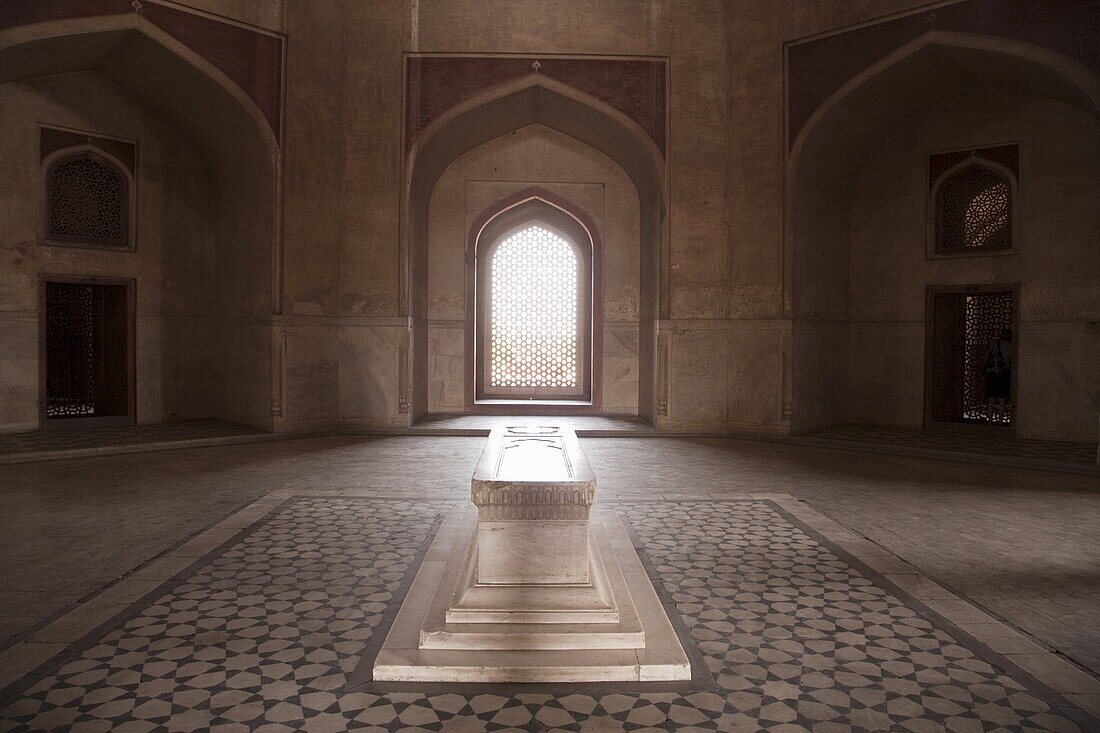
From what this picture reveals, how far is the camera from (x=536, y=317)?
33.6ft

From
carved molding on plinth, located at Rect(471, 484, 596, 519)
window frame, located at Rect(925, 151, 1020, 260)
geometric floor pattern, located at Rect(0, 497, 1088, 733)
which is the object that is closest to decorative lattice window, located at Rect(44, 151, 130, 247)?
geometric floor pattern, located at Rect(0, 497, 1088, 733)

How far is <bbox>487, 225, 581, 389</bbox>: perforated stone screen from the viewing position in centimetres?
1019

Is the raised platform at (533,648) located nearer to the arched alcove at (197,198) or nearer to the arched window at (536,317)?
the arched alcove at (197,198)

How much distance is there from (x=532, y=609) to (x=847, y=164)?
7.28m

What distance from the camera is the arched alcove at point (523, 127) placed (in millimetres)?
8203

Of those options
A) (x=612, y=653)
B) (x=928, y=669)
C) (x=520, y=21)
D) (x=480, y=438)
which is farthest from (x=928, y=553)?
(x=520, y=21)

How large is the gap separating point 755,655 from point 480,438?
5.45 metres

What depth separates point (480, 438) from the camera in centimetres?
796

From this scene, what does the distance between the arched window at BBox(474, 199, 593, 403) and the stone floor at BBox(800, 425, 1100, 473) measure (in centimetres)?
336

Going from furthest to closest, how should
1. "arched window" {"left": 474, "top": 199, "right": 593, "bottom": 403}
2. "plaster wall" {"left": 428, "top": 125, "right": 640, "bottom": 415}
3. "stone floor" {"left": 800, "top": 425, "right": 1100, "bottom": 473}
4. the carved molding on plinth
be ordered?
"arched window" {"left": 474, "top": 199, "right": 593, "bottom": 403}
"plaster wall" {"left": 428, "top": 125, "right": 640, "bottom": 415}
"stone floor" {"left": 800, "top": 425, "right": 1100, "bottom": 473}
the carved molding on plinth

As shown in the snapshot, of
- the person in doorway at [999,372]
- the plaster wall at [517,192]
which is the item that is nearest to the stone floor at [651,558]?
the person in doorway at [999,372]

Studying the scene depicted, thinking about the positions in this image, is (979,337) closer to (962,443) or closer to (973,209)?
(973,209)

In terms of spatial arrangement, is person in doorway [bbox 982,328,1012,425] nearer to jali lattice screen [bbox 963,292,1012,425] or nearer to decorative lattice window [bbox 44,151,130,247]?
jali lattice screen [bbox 963,292,1012,425]

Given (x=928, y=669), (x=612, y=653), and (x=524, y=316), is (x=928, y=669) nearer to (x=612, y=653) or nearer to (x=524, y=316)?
(x=612, y=653)
